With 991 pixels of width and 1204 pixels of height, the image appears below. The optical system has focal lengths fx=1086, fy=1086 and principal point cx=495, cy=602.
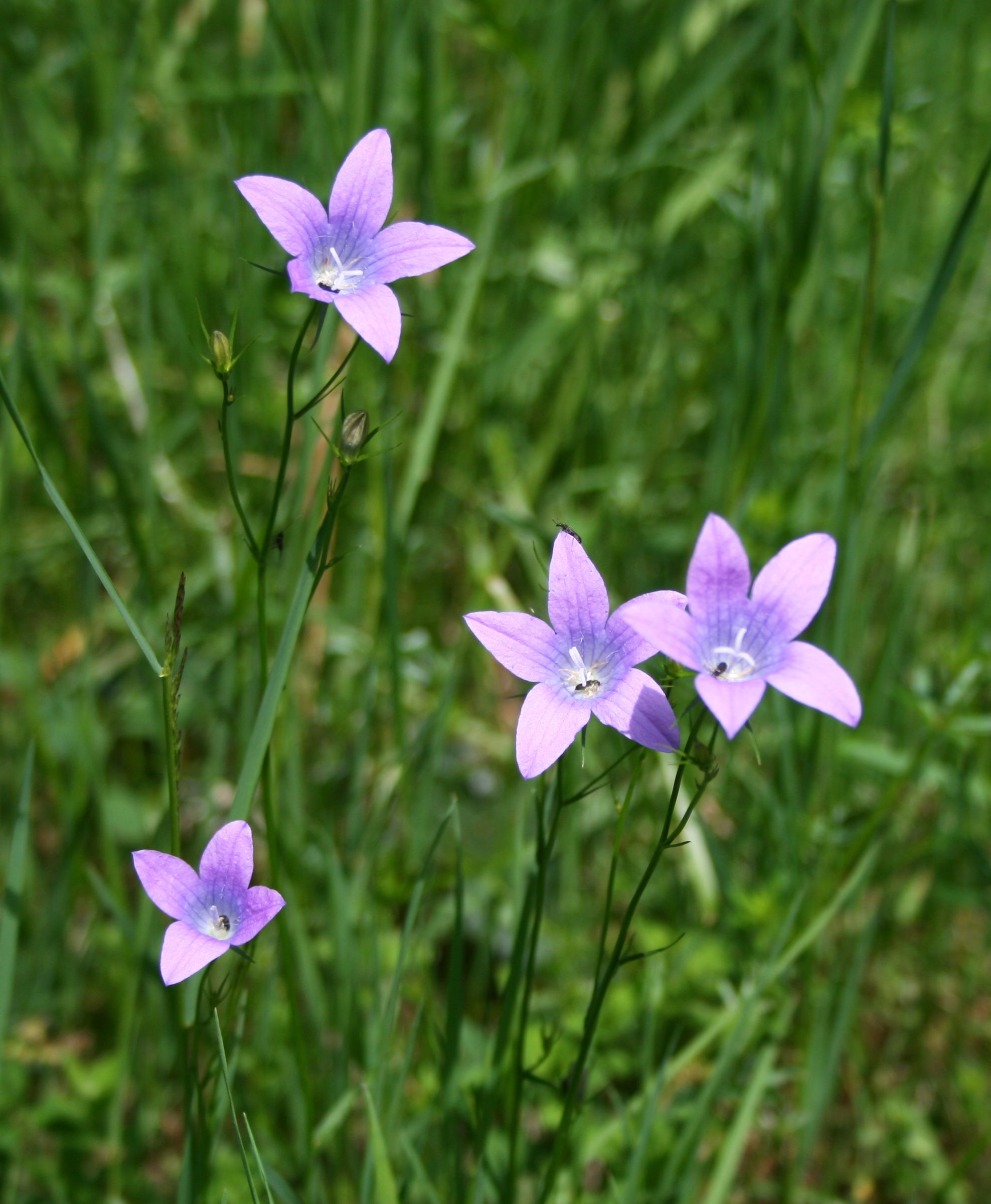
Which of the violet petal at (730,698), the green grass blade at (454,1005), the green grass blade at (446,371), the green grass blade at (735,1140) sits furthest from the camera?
the green grass blade at (446,371)

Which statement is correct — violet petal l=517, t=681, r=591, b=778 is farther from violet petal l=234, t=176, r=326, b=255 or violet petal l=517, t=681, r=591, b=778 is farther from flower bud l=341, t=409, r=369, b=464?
violet petal l=234, t=176, r=326, b=255

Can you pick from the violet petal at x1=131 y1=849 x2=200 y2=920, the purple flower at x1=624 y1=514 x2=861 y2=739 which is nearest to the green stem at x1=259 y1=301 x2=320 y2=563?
the violet petal at x1=131 y1=849 x2=200 y2=920

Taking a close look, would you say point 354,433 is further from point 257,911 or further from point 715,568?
point 257,911

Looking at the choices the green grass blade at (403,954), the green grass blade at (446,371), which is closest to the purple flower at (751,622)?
the green grass blade at (403,954)

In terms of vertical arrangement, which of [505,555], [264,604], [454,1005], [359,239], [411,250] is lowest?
[454,1005]

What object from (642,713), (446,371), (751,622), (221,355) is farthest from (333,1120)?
(446,371)

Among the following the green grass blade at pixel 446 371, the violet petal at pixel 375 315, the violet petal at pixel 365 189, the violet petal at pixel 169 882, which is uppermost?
the green grass blade at pixel 446 371

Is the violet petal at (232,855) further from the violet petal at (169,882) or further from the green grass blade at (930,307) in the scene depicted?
the green grass blade at (930,307)
